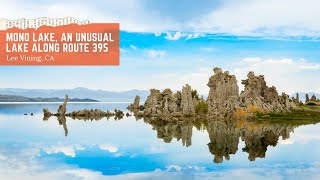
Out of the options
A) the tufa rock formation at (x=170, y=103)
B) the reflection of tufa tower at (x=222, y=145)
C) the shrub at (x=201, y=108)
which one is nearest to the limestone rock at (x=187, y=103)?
the tufa rock formation at (x=170, y=103)

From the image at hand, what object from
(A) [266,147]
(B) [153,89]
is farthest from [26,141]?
(B) [153,89]

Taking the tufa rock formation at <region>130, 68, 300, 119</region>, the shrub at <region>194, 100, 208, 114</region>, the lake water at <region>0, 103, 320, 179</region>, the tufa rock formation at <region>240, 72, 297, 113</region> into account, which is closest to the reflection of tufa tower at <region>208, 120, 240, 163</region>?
the lake water at <region>0, 103, 320, 179</region>

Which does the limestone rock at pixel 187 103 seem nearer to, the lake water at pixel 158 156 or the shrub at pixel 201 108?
the shrub at pixel 201 108

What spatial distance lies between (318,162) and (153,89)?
126 m

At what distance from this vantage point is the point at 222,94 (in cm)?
15638

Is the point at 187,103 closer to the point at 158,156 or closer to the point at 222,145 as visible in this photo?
the point at 222,145

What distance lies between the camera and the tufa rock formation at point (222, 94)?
151000 millimetres

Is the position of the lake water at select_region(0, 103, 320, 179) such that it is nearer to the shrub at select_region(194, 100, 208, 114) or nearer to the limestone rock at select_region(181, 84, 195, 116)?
the limestone rock at select_region(181, 84, 195, 116)

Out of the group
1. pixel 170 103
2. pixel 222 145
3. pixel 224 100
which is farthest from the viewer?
pixel 170 103

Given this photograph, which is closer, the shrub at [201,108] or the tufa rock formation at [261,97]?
the tufa rock formation at [261,97]

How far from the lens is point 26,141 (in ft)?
243

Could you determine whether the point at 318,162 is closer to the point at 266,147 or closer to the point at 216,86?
the point at 266,147

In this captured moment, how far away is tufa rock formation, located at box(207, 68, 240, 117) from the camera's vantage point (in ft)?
495

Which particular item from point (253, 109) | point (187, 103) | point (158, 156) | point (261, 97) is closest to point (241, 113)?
point (253, 109)
